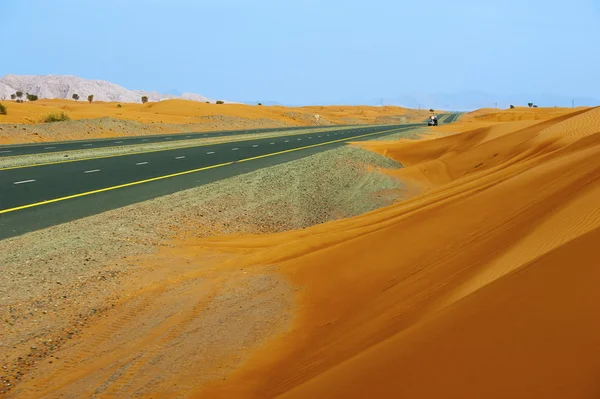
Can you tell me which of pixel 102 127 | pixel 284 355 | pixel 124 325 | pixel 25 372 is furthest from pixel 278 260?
pixel 102 127

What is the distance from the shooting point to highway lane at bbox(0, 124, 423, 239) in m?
15.5

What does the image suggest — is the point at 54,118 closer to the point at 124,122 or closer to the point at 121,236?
the point at 124,122

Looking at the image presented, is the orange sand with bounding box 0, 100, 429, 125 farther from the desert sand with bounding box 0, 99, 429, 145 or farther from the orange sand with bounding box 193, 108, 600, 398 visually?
the orange sand with bounding box 193, 108, 600, 398

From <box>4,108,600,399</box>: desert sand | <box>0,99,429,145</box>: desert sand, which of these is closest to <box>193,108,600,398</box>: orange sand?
<box>4,108,600,399</box>: desert sand

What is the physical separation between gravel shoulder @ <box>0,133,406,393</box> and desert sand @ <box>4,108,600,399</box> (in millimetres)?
408

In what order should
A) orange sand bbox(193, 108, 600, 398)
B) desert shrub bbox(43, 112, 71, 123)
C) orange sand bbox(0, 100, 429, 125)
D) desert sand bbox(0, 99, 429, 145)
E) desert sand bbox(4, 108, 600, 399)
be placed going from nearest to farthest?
orange sand bbox(193, 108, 600, 398) < desert sand bbox(4, 108, 600, 399) < desert sand bbox(0, 99, 429, 145) < desert shrub bbox(43, 112, 71, 123) < orange sand bbox(0, 100, 429, 125)

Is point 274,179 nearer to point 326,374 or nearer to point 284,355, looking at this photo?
point 284,355

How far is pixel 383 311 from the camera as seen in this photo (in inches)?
275

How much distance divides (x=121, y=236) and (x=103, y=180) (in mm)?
8846

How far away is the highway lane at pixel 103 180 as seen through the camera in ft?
50.8

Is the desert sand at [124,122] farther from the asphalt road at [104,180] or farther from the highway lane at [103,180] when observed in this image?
the highway lane at [103,180]

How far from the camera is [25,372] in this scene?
22.2 feet

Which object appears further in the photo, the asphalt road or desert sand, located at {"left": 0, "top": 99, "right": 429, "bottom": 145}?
desert sand, located at {"left": 0, "top": 99, "right": 429, "bottom": 145}

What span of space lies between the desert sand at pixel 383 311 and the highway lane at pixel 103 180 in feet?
13.1
